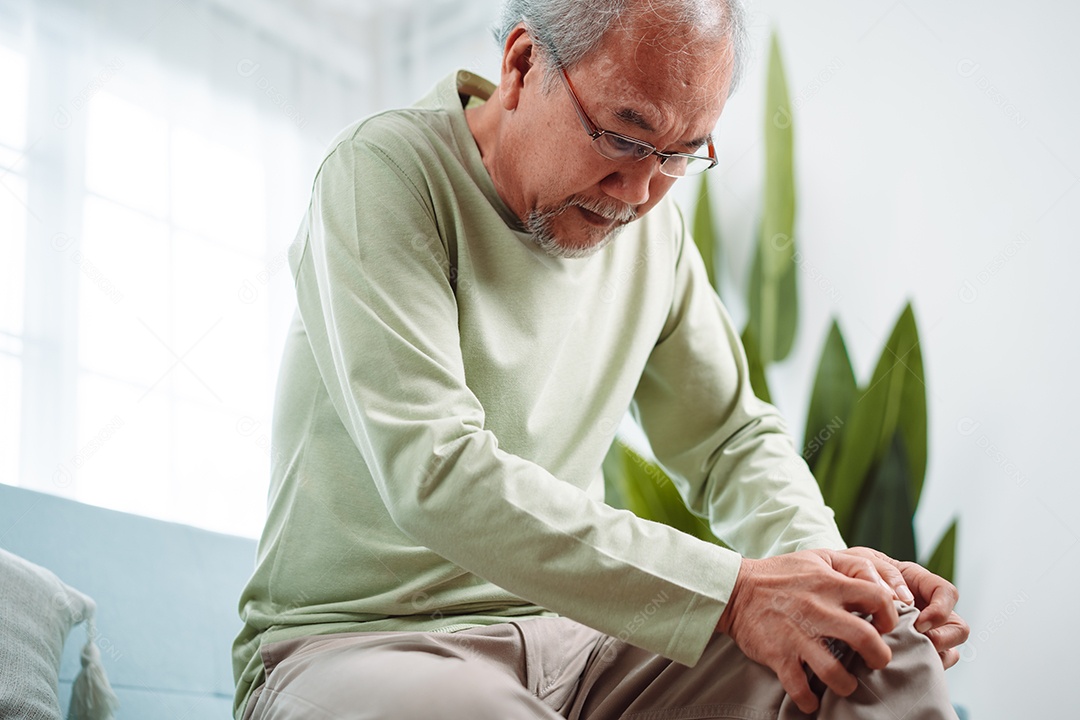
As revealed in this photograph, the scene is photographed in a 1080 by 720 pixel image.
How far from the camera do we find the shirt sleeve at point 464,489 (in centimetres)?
76

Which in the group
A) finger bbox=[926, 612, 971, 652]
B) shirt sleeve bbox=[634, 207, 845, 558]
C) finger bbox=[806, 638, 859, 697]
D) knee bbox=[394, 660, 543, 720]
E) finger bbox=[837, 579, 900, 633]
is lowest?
knee bbox=[394, 660, 543, 720]

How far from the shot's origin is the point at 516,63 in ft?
3.43

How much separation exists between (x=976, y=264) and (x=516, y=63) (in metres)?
1.04

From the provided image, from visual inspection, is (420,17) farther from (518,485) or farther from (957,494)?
(518,485)

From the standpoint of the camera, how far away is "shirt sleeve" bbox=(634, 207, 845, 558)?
1167 mm

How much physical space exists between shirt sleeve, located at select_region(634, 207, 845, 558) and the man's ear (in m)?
0.36

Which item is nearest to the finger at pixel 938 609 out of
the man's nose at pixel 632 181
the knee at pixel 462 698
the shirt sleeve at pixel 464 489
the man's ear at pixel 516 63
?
the shirt sleeve at pixel 464 489

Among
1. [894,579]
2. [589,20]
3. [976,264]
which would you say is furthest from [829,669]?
[976,264]

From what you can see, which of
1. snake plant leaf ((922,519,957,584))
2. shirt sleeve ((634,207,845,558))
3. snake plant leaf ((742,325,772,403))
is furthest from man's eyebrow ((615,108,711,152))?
snake plant leaf ((922,519,957,584))

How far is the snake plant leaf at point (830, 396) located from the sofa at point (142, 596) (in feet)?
3.36

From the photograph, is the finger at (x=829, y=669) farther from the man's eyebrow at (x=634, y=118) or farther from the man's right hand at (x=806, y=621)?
the man's eyebrow at (x=634, y=118)

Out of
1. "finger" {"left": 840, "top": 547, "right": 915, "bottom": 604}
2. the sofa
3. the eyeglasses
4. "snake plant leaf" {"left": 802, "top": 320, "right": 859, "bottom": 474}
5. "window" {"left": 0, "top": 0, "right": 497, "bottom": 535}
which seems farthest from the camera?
"window" {"left": 0, "top": 0, "right": 497, "bottom": 535}

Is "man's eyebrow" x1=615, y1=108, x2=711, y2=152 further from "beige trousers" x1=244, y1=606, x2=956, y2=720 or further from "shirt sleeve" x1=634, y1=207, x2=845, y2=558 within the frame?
"beige trousers" x1=244, y1=606, x2=956, y2=720

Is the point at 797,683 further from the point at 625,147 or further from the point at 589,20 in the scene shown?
the point at 589,20
